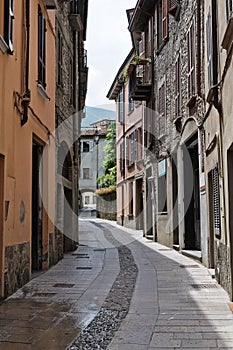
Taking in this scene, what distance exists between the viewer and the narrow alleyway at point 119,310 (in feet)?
15.5

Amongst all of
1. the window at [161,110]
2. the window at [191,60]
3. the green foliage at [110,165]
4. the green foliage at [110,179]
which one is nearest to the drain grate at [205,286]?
the window at [191,60]

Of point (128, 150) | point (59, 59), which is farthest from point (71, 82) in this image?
point (128, 150)

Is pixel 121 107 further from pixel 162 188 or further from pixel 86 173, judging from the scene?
pixel 86 173

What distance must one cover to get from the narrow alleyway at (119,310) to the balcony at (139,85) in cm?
Answer: 959

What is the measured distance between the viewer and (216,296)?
7004 millimetres

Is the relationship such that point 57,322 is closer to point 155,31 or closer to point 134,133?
point 155,31

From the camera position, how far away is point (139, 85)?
18.4 meters

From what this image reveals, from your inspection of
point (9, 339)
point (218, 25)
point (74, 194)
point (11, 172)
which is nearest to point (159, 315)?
point (9, 339)

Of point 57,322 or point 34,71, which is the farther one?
point 34,71

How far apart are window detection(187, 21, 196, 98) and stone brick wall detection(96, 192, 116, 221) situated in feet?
71.4

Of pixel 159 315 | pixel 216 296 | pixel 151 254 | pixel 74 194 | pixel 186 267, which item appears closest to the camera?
pixel 159 315

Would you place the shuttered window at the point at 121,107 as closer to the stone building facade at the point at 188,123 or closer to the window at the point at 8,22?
the stone building facade at the point at 188,123

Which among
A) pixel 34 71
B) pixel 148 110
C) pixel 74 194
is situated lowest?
pixel 74 194

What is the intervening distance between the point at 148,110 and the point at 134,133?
207 inches
